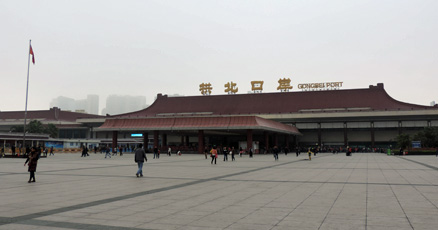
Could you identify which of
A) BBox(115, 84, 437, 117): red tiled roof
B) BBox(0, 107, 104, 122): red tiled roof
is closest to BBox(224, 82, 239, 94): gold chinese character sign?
BBox(115, 84, 437, 117): red tiled roof

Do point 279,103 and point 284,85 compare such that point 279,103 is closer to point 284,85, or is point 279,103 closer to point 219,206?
point 284,85

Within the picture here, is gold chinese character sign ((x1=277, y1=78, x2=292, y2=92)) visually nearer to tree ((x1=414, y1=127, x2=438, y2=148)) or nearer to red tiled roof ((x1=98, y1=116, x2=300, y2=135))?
red tiled roof ((x1=98, y1=116, x2=300, y2=135))

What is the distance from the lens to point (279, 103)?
89.3m

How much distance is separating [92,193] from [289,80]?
269 feet

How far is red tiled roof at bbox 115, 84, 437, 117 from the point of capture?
8356 centimetres

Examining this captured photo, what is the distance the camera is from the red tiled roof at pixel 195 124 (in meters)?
54.8

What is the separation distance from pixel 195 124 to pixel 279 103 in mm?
37473

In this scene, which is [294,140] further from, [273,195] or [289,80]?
[273,195]

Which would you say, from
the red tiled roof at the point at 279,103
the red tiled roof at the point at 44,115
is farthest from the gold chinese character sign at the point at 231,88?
the red tiled roof at the point at 44,115

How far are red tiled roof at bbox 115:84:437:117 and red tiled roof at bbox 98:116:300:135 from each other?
2511 cm

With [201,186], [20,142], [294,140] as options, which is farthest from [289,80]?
[201,186]

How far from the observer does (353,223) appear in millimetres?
7086

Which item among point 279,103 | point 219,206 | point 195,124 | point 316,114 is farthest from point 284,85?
point 219,206

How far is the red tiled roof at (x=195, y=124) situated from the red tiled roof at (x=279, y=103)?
25.1 metres
